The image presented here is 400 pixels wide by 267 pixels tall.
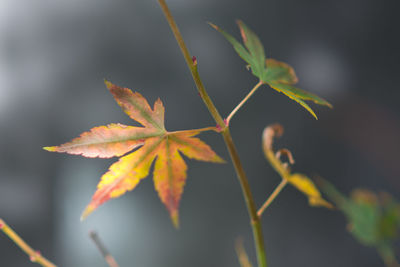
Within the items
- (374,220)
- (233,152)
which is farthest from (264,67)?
(374,220)

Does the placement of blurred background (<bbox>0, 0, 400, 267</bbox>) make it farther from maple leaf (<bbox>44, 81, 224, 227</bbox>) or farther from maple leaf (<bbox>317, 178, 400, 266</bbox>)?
maple leaf (<bbox>44, 81, 224, 227</bbox>)

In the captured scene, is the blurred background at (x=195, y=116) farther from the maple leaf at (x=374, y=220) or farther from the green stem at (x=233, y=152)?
the green stem at (x=233, y=152)

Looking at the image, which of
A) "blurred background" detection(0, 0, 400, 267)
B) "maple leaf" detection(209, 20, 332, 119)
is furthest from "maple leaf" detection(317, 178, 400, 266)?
"blurred background" detection(0, 0, 400, 267)

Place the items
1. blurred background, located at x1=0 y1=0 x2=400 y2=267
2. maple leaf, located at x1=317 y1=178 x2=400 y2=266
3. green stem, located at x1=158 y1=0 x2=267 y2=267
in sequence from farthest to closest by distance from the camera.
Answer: blurred background, located at x1=0 y1=0 x2=400 y2=267 → maple leaf, located at x1=317 y1=178 x2=400 y2=266 → green stem, located at x1=158 y1=0 x2=267 y2=267

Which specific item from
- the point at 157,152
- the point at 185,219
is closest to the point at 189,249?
the point at 185,219

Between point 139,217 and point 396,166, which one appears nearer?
point 139,217

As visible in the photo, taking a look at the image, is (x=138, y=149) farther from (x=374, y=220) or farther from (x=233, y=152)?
(x=374, y=220)

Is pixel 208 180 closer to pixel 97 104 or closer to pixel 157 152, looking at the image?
pixel 97 104
